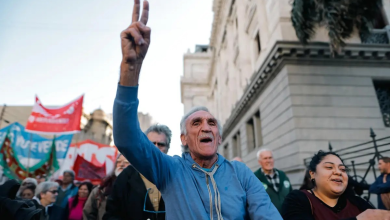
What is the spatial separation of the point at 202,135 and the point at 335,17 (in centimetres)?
812

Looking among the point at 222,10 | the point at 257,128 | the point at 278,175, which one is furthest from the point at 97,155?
the point at 222,10

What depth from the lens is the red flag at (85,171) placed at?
347 inches

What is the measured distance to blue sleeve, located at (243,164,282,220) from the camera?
1.41 metres

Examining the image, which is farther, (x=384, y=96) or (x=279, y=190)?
(x=384, y=96)

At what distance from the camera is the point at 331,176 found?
2.42m

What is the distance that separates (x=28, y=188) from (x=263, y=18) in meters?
12.2

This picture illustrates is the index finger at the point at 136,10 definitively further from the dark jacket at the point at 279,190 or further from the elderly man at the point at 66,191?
the elderly man at the point at 66,191

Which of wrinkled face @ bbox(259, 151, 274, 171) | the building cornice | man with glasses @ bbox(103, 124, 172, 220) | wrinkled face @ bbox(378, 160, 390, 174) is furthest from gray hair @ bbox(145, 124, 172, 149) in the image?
the building cornice

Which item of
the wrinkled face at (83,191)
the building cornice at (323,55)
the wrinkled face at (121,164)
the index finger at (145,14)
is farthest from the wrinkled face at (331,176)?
the building cornice at (323,55)

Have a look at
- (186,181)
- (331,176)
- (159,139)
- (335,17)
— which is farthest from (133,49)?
(335,17)

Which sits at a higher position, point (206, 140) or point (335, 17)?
point (335, 17)

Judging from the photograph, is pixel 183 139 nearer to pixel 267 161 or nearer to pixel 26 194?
pixel 267 161

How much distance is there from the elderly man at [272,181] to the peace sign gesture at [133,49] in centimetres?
374

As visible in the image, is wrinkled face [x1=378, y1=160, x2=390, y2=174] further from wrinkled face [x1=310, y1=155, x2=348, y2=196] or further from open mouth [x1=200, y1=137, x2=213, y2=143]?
open mouth [x1=200, y1=137, x2=213, y2=143]
